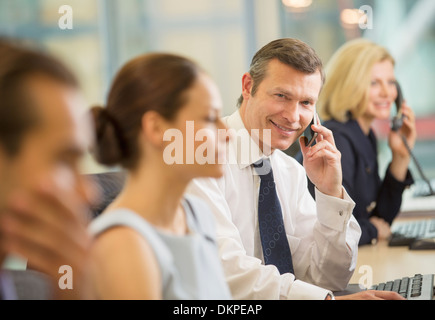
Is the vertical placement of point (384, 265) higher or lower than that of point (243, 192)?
lower

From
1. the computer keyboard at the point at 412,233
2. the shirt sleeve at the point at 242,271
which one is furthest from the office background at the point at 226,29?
the shirt sleeve at the point at 242,271

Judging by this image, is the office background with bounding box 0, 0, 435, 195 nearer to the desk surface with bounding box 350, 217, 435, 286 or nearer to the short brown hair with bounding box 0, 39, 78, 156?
the desk surface with bounding box 350, 217, 435, 286

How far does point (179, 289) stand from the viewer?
80cm

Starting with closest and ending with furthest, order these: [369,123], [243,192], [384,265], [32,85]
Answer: [32,85]
[243,192]
[384,265]
[369,123]

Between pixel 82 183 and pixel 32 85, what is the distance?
3.9 inches

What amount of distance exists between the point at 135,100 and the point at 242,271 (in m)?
0.48

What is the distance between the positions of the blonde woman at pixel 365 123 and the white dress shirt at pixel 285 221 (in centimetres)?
25

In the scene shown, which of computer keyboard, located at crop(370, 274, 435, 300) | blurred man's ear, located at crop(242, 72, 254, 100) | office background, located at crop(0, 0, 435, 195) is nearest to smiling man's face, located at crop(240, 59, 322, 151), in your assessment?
blurred man's ear, located at crop(242, 72, 254, 100)

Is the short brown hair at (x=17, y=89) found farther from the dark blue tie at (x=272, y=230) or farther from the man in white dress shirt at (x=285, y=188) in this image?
the dark blue tie at (x=272, y=230)

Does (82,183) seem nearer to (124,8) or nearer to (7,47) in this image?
(7,47)

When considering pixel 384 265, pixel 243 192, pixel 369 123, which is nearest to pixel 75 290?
pixel 243 192

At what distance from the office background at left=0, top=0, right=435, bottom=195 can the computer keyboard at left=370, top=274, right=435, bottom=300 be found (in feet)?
7.42

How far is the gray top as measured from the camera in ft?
2.45

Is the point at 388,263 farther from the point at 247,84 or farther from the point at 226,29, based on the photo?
the point at 226,29
